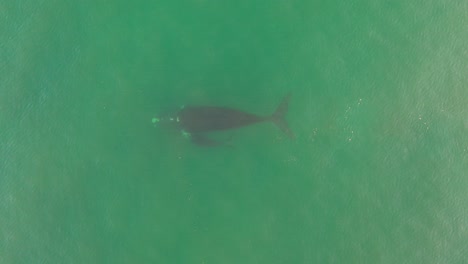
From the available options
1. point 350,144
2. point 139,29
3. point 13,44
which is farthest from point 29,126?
point 350,144

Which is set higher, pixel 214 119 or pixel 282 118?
pixel 282 118

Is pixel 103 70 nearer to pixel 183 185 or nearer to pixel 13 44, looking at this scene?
pixel 13 44
